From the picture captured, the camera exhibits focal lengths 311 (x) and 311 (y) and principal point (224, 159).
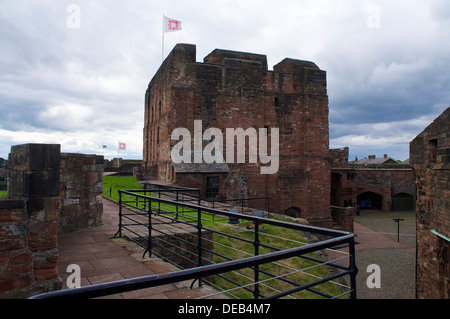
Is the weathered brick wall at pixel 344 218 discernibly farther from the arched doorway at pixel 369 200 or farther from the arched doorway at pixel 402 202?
the arched doorway at pixel 369 200

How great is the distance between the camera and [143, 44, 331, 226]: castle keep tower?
19.1 meters

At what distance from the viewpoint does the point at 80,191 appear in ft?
25.5

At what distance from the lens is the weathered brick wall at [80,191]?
7.41 meters

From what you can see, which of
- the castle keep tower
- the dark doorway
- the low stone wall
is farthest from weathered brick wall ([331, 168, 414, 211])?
the low stone wall

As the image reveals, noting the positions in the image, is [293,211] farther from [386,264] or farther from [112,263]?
[112,263]

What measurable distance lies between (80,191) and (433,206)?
31.7ft

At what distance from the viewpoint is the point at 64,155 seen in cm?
749

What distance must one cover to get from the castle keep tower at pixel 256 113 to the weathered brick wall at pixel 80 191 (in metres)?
9.22

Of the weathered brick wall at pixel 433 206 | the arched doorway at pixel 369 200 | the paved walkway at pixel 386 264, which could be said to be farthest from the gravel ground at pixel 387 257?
the arched doorway at pixel 369 200

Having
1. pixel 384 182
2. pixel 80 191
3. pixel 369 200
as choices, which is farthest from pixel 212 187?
pixel 369 200

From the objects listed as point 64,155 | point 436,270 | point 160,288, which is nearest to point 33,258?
point 160,288

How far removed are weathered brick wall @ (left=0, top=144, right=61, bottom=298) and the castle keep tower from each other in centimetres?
1324
